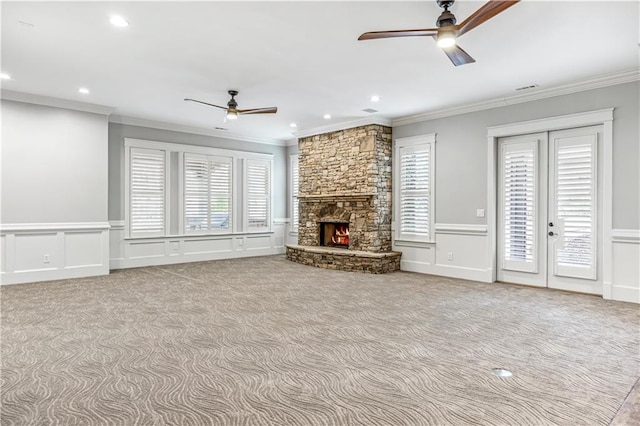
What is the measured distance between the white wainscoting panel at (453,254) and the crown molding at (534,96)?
203cm

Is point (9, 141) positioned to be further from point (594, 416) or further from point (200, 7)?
point (594, 416)

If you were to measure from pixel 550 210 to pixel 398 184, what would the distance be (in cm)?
279

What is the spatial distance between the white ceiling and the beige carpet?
3.03 metres

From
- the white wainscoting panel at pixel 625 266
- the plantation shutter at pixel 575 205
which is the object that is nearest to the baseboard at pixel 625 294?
the white wainscoting panel at pixel 625 266

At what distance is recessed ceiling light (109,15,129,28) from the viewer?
12.4 feet

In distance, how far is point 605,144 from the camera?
5500 millimetres

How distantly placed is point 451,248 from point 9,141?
759 centimetres

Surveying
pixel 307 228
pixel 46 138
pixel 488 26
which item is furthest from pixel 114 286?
pixel 488 26

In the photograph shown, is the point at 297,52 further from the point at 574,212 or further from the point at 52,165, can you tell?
the point at 52,165

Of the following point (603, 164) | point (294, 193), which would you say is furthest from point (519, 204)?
point (294, 193)

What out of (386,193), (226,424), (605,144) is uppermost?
(605,144)

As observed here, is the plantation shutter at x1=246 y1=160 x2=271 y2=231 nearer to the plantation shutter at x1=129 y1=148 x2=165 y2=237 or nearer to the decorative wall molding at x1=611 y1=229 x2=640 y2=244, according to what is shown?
the plantation shutter at x1=129 y1=148 x2=165 y2=237

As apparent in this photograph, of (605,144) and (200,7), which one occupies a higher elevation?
(200,7)

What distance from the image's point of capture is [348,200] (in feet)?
27.4
